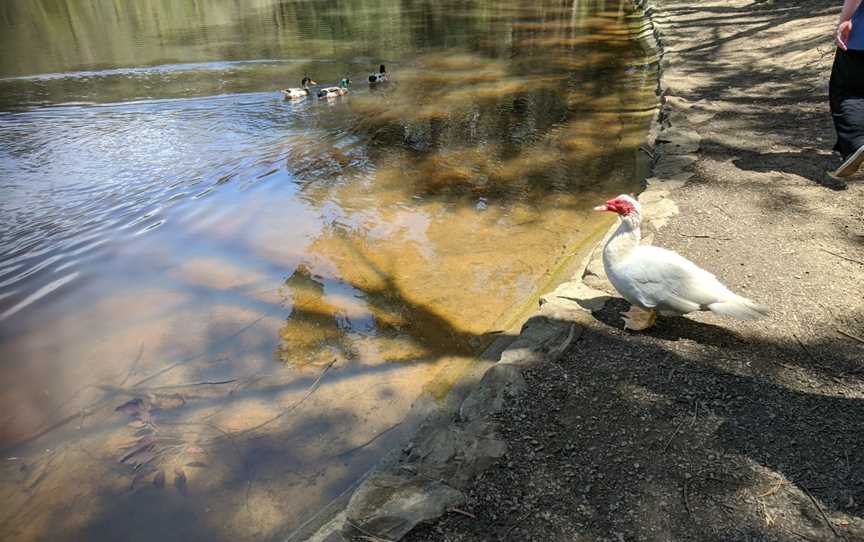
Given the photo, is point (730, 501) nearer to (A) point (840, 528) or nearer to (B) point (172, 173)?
(A) point (840, 528)

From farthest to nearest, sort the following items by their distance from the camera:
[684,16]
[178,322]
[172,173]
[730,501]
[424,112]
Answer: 1. [684,16]
2. [424,112]
3. [172,173]
4. [178,322]
5. [730,501]

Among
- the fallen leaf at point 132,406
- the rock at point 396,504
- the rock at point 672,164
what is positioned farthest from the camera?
the rock at point 672,164

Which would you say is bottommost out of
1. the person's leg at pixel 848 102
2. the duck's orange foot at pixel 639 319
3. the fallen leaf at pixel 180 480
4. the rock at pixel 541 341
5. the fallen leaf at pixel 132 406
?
the fallen leaf at pixel 180 480

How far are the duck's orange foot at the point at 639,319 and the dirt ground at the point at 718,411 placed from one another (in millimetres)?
57

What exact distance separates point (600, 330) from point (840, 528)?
62.3 inches

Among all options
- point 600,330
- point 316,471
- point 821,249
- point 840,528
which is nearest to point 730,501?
point 840,528

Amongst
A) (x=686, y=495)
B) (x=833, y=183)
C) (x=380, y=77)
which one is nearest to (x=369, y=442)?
(x=686, y=495)

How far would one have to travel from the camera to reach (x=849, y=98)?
4.52m

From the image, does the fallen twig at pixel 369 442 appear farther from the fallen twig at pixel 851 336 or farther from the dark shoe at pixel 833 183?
the dark shoe at pixel 833 183

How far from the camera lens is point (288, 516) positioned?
3.07 meters

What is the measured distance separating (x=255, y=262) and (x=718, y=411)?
13.5 feet

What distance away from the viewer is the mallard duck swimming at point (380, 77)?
11.4 metres

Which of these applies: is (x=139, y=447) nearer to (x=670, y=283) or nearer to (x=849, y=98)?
(x=670, y=283)

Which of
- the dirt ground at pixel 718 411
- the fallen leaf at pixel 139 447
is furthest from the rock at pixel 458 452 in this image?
the fallen leaf at pixel 139 447
